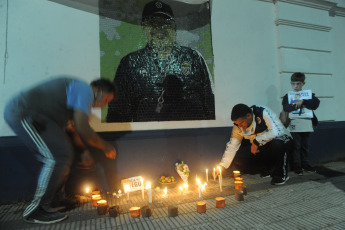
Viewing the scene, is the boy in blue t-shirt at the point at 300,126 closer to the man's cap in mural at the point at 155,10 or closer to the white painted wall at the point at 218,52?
the white painted wall at the point at 218,52

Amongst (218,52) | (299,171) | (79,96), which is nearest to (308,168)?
(299,171)

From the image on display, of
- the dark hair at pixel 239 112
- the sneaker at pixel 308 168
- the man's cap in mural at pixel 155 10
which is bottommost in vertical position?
the sneaker at pixel 308 168

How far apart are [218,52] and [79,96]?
3.10 meters

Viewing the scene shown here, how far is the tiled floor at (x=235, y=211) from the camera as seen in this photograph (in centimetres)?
220

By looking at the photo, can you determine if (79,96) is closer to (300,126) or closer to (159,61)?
(159,61)

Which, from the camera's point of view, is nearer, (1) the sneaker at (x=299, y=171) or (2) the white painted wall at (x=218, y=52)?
(2) the white painted wall at (x=218, y=52)

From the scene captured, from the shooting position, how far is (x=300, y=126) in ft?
13.5

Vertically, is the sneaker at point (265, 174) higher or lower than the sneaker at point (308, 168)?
lower

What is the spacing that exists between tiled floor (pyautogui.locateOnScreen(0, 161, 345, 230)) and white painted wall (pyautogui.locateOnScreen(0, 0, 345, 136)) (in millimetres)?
1254

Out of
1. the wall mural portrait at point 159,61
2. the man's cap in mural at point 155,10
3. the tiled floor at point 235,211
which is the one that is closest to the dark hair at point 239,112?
the wall mural portrait at point 159,61

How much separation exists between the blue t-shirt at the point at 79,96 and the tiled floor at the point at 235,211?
1.25m

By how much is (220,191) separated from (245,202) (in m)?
0.53

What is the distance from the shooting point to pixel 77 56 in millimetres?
3518

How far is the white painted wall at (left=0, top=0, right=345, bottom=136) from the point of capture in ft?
10.6
